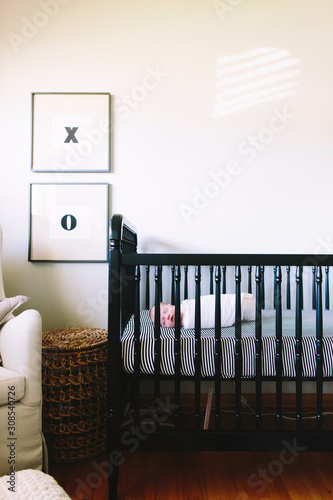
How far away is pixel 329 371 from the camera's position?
1.18m

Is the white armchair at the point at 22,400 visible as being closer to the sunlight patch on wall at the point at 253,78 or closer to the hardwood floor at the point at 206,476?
the hardwood floor at the point at 206,476

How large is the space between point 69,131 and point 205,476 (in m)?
1.86

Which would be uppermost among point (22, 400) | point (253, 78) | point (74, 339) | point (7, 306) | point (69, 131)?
point (253, 78)

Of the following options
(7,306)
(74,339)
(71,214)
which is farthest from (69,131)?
(74,339)

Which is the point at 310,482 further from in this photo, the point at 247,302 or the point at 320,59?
the point at 320,59

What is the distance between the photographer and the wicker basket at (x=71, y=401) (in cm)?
136

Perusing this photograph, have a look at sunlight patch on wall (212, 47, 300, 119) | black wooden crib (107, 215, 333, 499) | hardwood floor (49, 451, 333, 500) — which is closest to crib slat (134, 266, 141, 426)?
black wooden crib (107, 215, 333, 499)

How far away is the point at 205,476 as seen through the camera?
1.28 metres

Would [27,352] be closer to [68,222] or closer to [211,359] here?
[211,359]

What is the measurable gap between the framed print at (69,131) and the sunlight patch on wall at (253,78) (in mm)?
687

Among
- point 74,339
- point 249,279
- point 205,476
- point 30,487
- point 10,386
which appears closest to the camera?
point 30,487

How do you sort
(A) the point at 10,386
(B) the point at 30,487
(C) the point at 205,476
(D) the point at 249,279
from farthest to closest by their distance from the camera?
(D) the point at 249,279 < (C) the point at 205,476 < (A) the point at 10,386 < (B) the point at 30,487

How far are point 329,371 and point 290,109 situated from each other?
150cm

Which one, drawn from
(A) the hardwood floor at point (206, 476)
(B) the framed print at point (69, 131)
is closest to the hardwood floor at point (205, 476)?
(A) the hardwood floor at point (206, 476)
